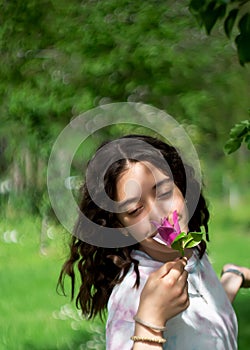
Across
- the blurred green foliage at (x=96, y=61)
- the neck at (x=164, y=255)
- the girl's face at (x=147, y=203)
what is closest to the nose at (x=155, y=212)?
the girl's face at (x=147, y=203)

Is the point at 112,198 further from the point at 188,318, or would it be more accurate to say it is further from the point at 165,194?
the point at 188,318

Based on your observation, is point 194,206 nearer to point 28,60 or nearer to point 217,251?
point 28,60

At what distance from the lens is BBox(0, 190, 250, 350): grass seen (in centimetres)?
572

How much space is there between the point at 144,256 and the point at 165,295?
37 centimetres

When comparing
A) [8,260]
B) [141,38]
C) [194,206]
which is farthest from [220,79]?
[194,206]

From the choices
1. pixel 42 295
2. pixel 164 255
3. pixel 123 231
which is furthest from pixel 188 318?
pixel 42 295

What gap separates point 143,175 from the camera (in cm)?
255

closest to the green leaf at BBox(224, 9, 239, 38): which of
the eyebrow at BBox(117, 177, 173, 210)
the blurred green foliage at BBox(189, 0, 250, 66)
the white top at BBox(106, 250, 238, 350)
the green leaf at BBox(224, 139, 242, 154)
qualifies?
the blurred green foliage at BBox(189, 0, 250, 66)

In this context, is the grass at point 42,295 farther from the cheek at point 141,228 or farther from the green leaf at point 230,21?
the green leaf at point 230,21

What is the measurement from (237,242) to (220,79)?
10.7ft

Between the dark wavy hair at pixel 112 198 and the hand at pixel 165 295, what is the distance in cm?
33

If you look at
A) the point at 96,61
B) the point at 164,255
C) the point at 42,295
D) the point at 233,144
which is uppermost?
the point at 164,255

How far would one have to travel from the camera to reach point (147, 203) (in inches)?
97.2

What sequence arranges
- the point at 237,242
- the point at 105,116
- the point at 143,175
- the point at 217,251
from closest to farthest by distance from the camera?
the point at 143,175 < the point at 105,116 < the point at 217,251 < the point at 237,242
